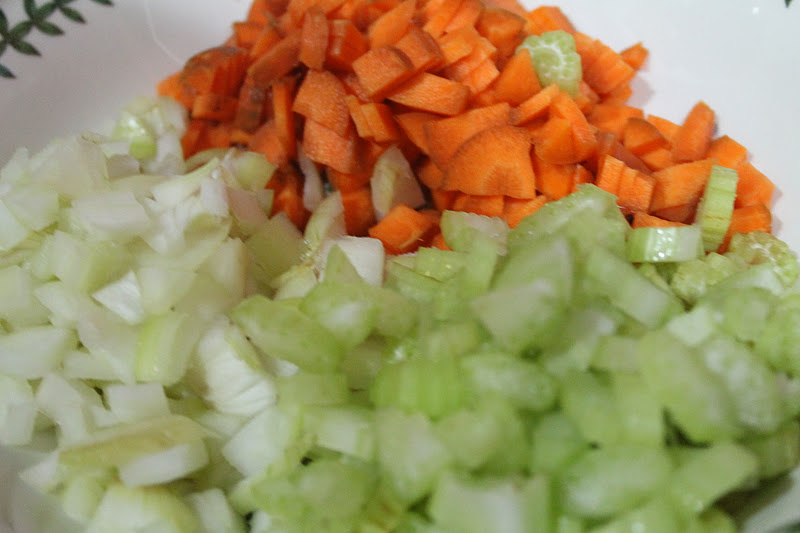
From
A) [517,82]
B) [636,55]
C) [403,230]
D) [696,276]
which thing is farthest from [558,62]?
[696,276]

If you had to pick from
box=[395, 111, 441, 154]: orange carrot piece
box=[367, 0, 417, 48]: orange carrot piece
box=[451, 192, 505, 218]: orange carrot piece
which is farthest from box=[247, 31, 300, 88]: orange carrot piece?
box=[451, 192, 505, 218]: orange carrot piece

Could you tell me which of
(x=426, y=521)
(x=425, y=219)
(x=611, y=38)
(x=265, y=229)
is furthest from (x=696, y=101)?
(x=426, y=521)

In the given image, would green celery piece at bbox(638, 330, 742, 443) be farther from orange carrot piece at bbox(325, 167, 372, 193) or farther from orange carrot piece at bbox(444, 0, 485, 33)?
orange carrot piece at bbox(444, 0, 485, 33)

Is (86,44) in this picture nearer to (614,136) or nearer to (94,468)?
(94,468)

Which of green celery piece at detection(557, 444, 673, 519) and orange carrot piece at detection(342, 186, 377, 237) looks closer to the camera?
green celery piece at detection(557, 444, 673, 519)

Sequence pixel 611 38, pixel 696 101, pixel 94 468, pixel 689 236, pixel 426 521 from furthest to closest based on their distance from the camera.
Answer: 1. pixel 611 38
2. pixel 696 101
3. pixel 689 236
4. pixel 94 468
5. pixel 426 521

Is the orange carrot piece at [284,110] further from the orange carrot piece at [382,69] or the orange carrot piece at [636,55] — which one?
the orange carrot piece at [636,55]
